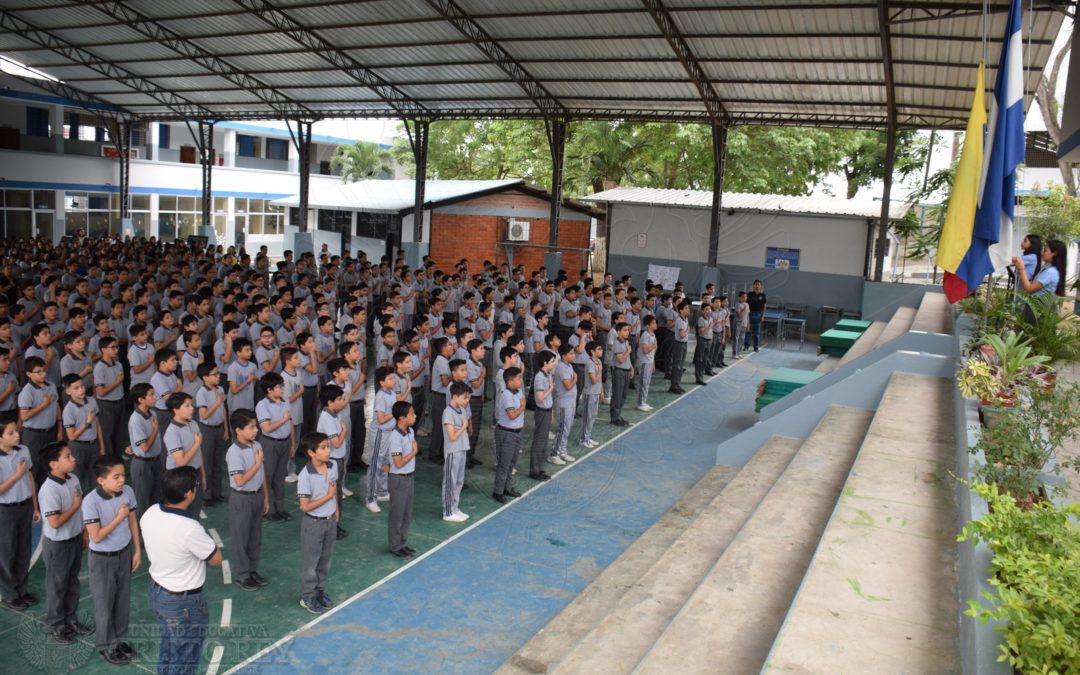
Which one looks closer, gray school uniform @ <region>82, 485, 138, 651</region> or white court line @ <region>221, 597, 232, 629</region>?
gray school uniform @ <region>82, 485, 138, 651</region>

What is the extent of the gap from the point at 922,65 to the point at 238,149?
1148 inches

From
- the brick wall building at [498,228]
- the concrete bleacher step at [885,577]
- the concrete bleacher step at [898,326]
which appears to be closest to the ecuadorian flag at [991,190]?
the concrete bleacher step at [885,577]

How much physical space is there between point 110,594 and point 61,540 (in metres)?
0.52

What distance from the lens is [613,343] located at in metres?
10.9

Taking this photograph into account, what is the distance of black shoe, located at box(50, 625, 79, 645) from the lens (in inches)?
203

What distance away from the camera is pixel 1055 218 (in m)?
9.38

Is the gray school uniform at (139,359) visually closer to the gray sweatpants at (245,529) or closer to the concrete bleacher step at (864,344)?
the gray sweatpants at (245,529)

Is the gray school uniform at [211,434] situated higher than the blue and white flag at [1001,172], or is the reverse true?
the blue and white flag at [1001,172]

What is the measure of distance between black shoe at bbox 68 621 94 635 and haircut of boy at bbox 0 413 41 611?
55 centimetres

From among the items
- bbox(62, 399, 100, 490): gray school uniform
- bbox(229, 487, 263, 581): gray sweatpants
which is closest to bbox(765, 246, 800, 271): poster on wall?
bbox(229, 487, 263, 581): gray sweatpants

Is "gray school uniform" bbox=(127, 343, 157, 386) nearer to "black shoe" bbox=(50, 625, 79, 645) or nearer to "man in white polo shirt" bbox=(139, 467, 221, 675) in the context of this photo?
"black shoe" bbox=(50, 625, 79, 645)

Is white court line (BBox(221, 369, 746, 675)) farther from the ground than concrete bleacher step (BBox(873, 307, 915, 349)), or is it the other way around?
concrete bleacher step (BBox(873, 307, 915, 349))

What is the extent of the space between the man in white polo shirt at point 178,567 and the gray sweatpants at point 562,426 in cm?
496

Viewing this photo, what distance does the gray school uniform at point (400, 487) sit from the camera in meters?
6.45
